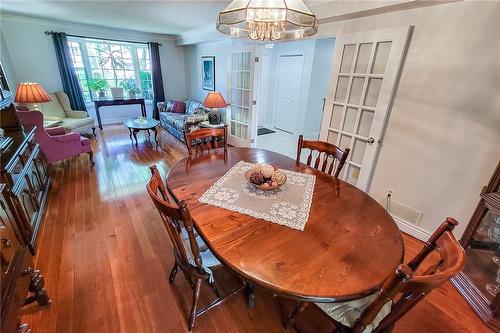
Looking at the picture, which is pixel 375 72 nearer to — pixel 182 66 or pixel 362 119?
pixel 362 119

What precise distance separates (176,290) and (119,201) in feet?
4.93

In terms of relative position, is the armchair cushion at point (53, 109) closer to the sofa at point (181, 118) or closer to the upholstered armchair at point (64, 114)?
the upholstered armchair at point (64, 114)

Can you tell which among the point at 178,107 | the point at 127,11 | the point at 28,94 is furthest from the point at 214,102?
the point at 28,94

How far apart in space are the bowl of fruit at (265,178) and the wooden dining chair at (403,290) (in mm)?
676

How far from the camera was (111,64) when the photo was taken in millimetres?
5508

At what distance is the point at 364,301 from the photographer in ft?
3.44

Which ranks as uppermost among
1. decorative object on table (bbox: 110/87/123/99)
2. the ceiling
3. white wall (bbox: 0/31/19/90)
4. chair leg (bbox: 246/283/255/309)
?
the ceiling

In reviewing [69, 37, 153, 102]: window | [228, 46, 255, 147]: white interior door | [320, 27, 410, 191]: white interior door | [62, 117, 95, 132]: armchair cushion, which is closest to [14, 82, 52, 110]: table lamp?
[62, 117, 95, 132]: armchair cushion

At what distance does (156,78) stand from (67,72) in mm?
1865

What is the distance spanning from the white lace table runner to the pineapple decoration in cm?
5

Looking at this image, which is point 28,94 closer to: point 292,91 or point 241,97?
point 241,97

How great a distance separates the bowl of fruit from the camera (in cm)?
140

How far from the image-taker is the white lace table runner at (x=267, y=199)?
1.20 metres

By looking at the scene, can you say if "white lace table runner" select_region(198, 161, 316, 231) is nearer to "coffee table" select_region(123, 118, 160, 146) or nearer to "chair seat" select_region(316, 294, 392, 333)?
"chair seat" select_region(316, 294, 392, 333)
